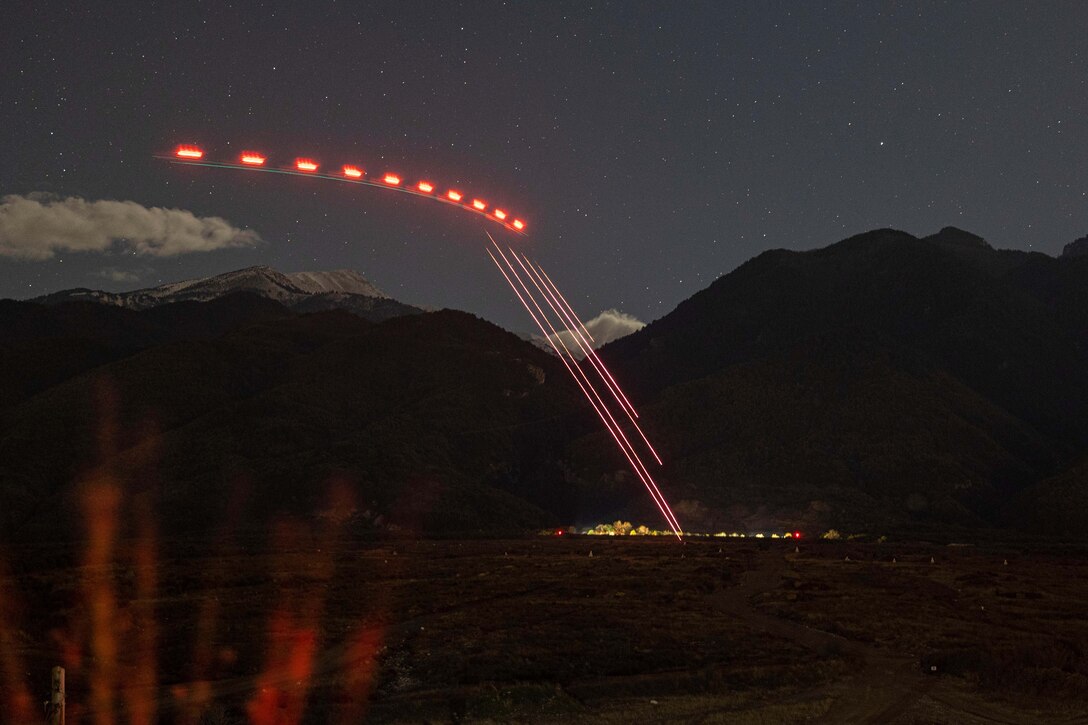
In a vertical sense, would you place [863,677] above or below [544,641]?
below

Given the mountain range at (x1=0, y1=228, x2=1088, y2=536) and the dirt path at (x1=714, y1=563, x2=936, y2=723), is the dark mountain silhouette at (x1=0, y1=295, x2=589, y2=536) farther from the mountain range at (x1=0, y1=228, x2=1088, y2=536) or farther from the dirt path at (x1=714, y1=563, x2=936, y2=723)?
the dirt path at (x1=714, y1=563, x2=936, y2=723)

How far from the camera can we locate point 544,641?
38.4m

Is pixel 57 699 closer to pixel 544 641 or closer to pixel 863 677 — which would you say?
pixel 544 641

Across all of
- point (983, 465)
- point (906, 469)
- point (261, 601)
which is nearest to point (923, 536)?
point (906, 469)

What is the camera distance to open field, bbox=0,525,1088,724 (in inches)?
1106

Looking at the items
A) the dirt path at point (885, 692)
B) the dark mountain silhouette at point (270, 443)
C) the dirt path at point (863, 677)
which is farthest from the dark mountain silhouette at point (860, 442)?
the dirt path at point (885, 692)

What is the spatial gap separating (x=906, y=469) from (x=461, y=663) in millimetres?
135148

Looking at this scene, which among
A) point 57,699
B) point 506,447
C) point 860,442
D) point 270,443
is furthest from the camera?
point 506,447

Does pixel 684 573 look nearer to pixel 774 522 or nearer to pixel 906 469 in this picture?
pixel 774 522

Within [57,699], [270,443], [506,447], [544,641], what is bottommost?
[544,641]

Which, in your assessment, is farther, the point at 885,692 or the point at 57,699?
the point at 885,692

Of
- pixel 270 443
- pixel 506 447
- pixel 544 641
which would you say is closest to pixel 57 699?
pixel 544 641

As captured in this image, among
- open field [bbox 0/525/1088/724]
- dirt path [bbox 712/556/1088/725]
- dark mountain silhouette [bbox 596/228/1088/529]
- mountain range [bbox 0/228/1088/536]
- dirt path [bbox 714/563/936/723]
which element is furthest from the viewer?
dark mountain silhouette [bbox 596/228/1088/529]

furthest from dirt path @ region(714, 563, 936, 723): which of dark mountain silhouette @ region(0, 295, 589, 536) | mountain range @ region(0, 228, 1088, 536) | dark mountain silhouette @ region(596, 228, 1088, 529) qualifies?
dark mountain silhouette @ region(0, 295, 589, 536)
